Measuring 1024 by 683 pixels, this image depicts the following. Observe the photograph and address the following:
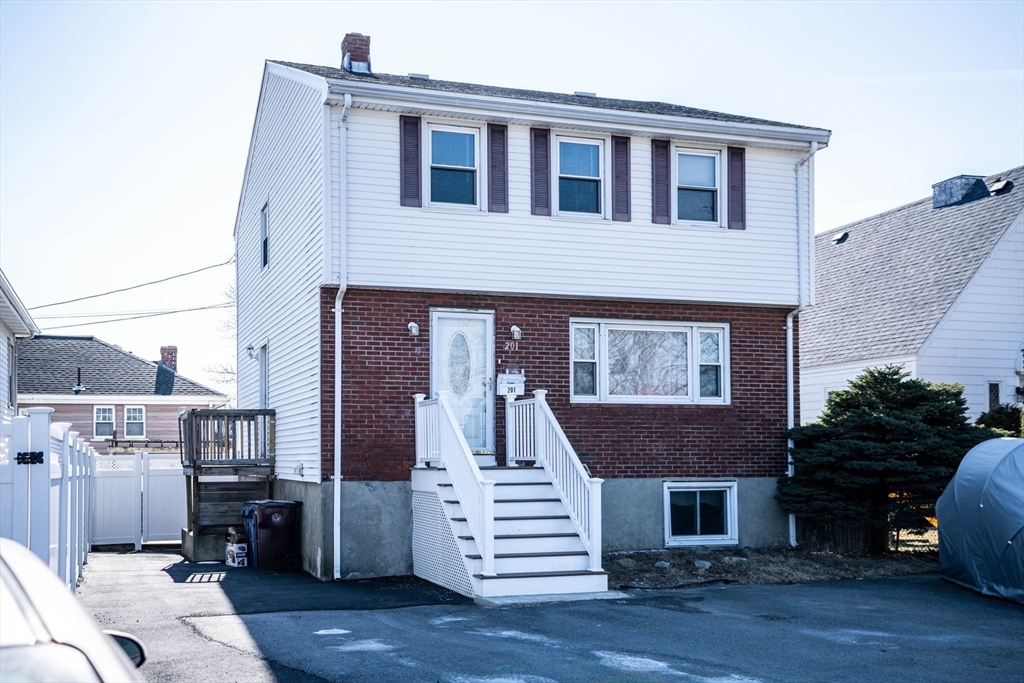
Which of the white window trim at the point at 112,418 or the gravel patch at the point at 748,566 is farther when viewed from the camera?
the white window trim at the point at 112,418

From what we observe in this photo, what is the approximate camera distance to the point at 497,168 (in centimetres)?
1588

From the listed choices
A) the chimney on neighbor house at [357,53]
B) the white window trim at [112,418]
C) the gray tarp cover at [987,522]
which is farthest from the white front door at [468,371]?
the white window trim at [112,418]

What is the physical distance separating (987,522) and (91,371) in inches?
1289

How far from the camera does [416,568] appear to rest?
14836 mm

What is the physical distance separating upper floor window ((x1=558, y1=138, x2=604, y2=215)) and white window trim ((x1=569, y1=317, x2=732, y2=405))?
5.69 feet

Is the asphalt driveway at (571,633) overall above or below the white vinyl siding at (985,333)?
below

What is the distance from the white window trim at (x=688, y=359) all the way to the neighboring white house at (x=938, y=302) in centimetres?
607

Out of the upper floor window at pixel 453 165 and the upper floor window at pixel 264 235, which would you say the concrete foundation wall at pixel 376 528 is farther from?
the upper floor window at pixel 264 235

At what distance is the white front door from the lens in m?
15.7

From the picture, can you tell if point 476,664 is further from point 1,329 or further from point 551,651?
point 1,329

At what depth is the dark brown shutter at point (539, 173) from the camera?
16062 mm

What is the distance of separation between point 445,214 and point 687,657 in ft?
26.7

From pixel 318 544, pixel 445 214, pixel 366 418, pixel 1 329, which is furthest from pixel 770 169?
pixel 1 329

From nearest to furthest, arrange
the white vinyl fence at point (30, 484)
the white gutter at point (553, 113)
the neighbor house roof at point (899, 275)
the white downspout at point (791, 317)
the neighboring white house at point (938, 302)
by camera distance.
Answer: the white vinyl fence at point (30, 484) < the white gutter at point (553, 113) < the white downspout at point (791, 317) < the neighboring white house at point (938, 302) < the neighbor house roof at point (899, 275)
